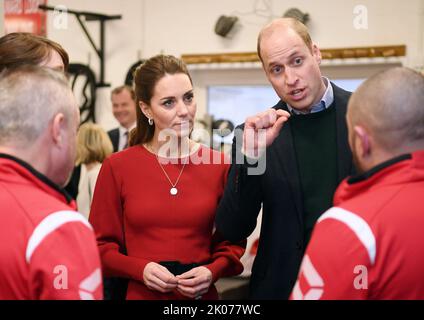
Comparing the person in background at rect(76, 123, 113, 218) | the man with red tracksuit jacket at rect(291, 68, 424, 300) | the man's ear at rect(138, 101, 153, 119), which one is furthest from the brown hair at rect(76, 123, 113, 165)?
the man with red tracksuit jacket at rect(291, 68, 424, 300)

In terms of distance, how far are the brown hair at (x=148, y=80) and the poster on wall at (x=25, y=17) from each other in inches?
168

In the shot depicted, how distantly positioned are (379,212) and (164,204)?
1139 millimetres

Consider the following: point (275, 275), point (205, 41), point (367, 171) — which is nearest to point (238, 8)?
point (205, 41)

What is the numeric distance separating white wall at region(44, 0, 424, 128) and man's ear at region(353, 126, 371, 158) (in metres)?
3.78

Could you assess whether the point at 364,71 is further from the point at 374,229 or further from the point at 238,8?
the point at 374,229

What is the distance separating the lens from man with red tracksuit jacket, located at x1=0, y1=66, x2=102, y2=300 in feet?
4.00

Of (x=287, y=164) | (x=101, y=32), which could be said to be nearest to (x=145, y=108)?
(x=287, y=164)

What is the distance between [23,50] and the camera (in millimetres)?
2006

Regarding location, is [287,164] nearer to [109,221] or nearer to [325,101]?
[325,101]

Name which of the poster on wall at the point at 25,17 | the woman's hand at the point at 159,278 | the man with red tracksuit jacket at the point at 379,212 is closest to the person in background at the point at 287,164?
the woman's hand at the point at 159,278

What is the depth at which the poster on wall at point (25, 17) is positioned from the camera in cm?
633

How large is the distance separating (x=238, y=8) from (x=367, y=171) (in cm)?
441

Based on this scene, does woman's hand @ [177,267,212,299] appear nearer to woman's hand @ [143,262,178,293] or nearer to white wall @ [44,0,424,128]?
woman's hand @ [143,262,178,293]

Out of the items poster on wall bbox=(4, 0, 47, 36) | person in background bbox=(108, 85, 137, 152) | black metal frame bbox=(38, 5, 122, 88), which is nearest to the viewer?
person in background bbox=(108, 85, 137, 152)
